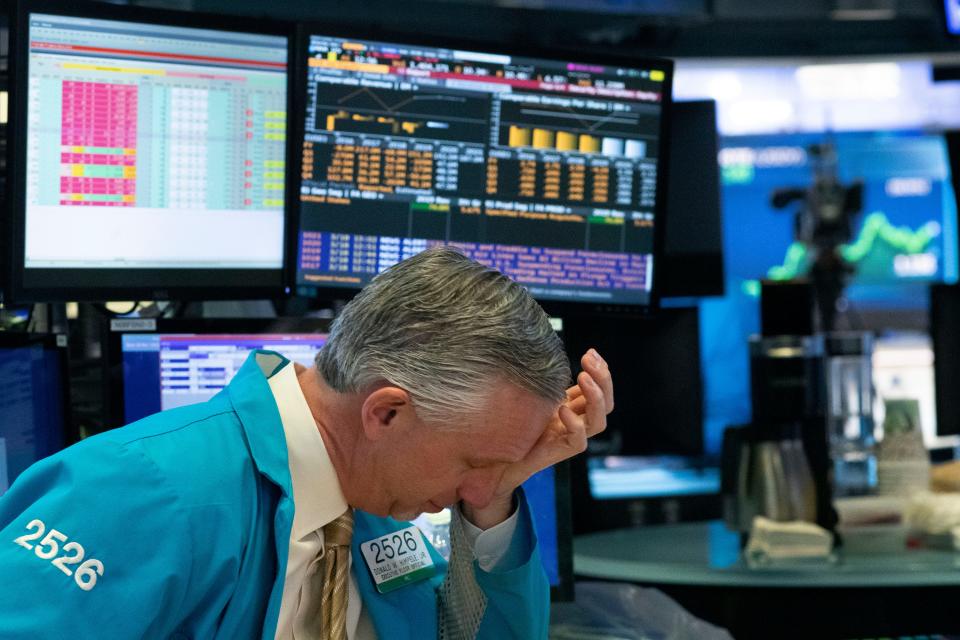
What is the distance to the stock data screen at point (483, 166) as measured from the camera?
7.72 ft

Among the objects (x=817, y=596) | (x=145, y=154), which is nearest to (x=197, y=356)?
(x=145, y=154)

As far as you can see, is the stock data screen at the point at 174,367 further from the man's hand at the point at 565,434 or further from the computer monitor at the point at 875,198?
the computer monitor at the point at 875,198

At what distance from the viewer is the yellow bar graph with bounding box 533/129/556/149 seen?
2.47m

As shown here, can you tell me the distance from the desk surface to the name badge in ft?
3.01

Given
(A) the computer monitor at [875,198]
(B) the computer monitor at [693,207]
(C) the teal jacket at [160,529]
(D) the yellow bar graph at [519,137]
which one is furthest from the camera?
(A) the computer monitor at [875,198]

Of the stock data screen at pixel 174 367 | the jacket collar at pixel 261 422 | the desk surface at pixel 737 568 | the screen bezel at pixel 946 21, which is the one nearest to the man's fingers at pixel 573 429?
the jacket collar at pixel 261 422

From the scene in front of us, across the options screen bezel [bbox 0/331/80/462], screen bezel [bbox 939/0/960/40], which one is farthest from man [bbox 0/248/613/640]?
screen bezel [bbox 939/0/960/40]

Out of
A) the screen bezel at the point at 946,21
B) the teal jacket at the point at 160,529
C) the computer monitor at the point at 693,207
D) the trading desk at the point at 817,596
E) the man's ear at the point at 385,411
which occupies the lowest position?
the trading desk at the point at 817,596

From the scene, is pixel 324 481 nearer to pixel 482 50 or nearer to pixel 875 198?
pixel 482 50

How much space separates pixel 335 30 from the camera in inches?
91.4

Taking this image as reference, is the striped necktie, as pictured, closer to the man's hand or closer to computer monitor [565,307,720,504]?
the man's hand

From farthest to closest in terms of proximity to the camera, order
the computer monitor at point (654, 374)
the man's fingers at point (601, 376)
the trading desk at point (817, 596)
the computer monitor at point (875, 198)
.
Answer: the computer monitor at point (875, 198) → the computer monitor at point (654, 374) → the trading desk at point (817, 596) → the man's fingers at point (601, 376)

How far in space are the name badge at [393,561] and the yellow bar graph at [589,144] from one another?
37.9 inches

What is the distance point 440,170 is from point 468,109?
130mm
